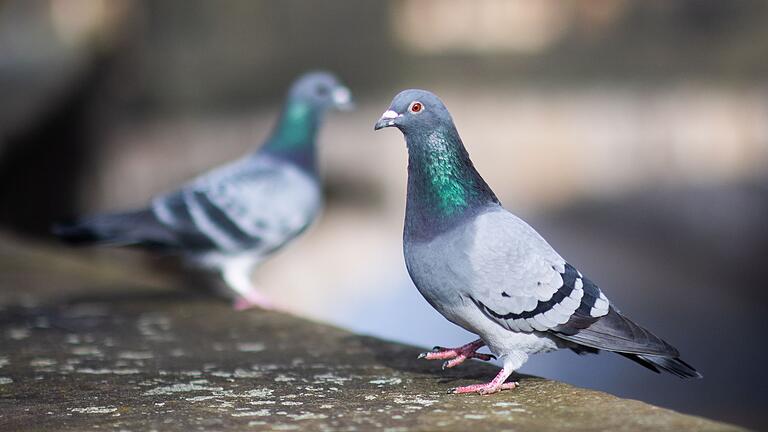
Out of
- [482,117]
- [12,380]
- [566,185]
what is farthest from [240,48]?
[12,380]

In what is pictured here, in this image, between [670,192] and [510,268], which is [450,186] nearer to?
[510,268]

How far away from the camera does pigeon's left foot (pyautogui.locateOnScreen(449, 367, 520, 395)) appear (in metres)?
3.25

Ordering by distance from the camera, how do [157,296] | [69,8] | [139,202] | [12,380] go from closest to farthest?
1. [12,380]
2. [157,296]
3. [139,202]
4. [69,8]

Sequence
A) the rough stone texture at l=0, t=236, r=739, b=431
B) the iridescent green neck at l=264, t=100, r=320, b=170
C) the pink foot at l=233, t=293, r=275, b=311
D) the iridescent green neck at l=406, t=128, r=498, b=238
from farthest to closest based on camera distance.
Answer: the iridescent green neck at l=264, t=100, r=320, b=170, the pink foot at l=233, t=293, r=275, b=311, the iridescent green neck at l=406, t=128, r=498, b=238, the rough stone texture at l=0, t=236, r=739, b=431

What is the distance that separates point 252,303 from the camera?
17.9ft

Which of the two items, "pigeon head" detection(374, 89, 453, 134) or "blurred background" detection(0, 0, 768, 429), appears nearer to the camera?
"pigeon head" detection(374, 89, 453, 134)

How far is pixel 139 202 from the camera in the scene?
1141 cm

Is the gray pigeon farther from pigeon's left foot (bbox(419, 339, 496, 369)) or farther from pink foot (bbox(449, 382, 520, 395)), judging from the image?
pigeon's left foot (bbox(419, 339, 496, 369))

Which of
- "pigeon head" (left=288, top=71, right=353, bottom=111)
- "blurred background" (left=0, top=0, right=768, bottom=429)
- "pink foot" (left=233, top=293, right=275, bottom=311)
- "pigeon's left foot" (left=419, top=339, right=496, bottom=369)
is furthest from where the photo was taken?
"blurred background" (left=0, top=0, right=768, bottom=429)

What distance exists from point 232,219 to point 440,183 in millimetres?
2523

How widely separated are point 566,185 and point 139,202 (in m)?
4.73

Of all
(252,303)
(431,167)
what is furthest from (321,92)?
(431,167)

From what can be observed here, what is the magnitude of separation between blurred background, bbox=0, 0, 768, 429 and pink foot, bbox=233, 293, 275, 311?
5375 mm

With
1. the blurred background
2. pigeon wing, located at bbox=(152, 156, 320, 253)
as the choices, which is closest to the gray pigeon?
pigeon wing, located at bbox=(152, 156, 320, 253)
